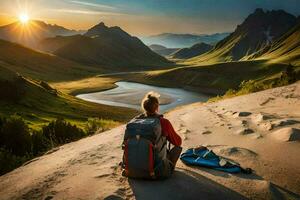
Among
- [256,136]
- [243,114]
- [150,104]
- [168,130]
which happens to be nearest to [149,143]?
[168,130]

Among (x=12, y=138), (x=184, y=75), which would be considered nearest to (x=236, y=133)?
(x=12, y=138)

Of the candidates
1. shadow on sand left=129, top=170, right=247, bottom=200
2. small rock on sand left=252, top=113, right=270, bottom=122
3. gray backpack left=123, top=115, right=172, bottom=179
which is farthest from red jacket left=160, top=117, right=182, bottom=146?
small rock on sand left=252, top=113, right=270, bottom=122

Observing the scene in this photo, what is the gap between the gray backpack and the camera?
31.6 ft

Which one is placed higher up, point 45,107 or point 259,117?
point 45,107

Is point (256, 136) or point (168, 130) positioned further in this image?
point (256, 136)

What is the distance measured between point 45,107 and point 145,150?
7482 centimetres

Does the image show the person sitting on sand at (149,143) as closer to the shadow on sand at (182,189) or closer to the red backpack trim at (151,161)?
the red backpack trim at (151,161)

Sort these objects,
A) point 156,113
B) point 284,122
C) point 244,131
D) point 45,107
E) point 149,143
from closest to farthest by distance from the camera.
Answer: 1. point 149,143
2. point 156,113
3. point 284,122
4. point 244,131
5. point 45,107

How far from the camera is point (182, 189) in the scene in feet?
31.8

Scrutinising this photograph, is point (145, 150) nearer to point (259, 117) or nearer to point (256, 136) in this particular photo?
point (256, 136)

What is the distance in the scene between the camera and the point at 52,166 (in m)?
13.2

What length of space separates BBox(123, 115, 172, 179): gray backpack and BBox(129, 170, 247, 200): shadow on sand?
9.3 inches

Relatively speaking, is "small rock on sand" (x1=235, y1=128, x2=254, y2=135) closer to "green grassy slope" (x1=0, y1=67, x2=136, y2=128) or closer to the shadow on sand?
the shadow on sand

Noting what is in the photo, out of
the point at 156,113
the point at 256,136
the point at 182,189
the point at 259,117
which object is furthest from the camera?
the point at 259,117
